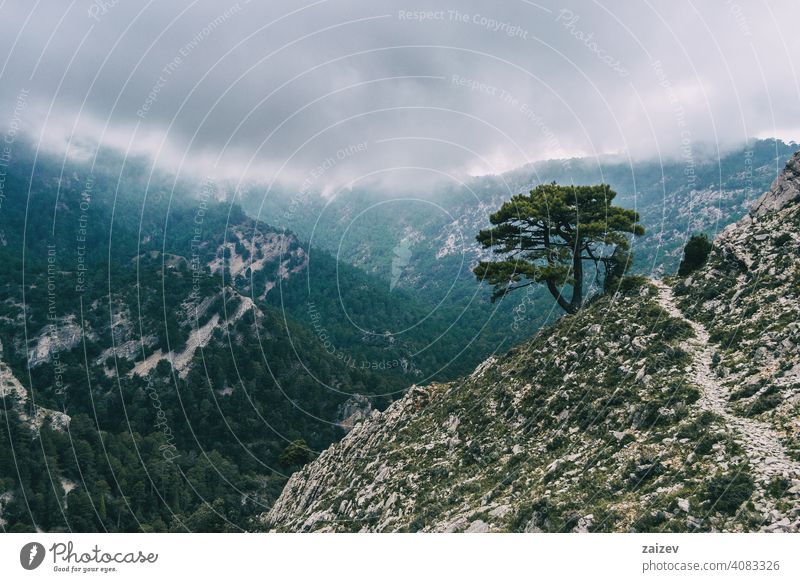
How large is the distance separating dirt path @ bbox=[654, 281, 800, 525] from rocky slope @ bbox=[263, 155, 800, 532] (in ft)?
0.22

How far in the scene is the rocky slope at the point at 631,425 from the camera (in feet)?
57.7

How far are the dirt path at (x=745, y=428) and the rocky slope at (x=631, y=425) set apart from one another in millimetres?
68

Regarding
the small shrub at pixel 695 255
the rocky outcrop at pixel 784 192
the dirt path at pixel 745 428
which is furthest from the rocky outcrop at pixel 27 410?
the rocky outcrop at pixel 784 192

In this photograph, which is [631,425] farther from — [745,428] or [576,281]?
[576,281]

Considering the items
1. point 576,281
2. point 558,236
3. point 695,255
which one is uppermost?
point 558,236

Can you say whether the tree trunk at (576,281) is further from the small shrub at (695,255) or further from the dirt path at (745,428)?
the dirt path at (745,428)

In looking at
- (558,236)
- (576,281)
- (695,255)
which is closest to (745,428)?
(576,281)

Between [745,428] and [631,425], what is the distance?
4.88 m

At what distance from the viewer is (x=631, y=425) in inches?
936

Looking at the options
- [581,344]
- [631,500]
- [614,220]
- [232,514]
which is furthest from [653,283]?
[232,514]

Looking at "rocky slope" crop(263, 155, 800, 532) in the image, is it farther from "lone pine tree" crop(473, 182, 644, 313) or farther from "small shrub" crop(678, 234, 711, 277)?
"lone pine tree" crop(473, 182, 644, 313)

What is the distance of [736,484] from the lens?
16406mm
